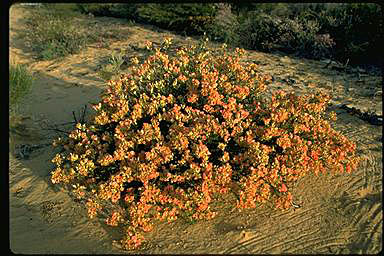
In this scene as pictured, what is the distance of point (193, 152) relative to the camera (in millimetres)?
4566

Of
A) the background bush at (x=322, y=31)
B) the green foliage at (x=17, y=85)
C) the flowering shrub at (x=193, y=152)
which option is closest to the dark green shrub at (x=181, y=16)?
the background bush at (x=322, y=31)

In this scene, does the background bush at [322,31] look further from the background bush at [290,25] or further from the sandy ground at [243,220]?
the sandy ground at [243,220]

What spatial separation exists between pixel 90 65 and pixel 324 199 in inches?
262

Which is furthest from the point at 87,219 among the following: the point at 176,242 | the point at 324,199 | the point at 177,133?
the point at 324,199

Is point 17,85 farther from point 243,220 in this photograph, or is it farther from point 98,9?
point 98,9

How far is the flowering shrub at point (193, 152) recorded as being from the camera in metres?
4.43

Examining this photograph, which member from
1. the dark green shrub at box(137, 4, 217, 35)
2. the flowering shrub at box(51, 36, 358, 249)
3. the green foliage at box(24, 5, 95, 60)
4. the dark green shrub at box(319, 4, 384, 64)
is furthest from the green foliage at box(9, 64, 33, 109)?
the dark green shrub at box(319, 4, 384, 64)

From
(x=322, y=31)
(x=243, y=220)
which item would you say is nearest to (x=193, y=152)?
(x=243, y=220)

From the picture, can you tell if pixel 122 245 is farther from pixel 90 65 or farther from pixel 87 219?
pixel 90 65

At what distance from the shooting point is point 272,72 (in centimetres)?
846

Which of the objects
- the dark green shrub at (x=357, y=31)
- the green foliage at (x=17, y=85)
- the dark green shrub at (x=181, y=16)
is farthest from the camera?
the dark green shrub at (x=181, y=16)

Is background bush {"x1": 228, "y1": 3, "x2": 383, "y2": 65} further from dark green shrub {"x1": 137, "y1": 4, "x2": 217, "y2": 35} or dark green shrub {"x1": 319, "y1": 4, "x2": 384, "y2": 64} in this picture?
dark green shrub {"x1": 137, "y1": 4, "x2": 217, "y2": 35}

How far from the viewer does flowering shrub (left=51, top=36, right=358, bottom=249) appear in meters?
4.43

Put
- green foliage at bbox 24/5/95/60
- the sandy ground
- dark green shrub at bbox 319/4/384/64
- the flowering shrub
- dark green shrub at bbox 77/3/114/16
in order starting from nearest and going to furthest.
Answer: the sandy ground < the flowering shrub < dark green shrub at bbox 319/4/384/64 < green foliage at bbox 24/5/95/60 < dark green shrub at bbox 77/3/114/16
